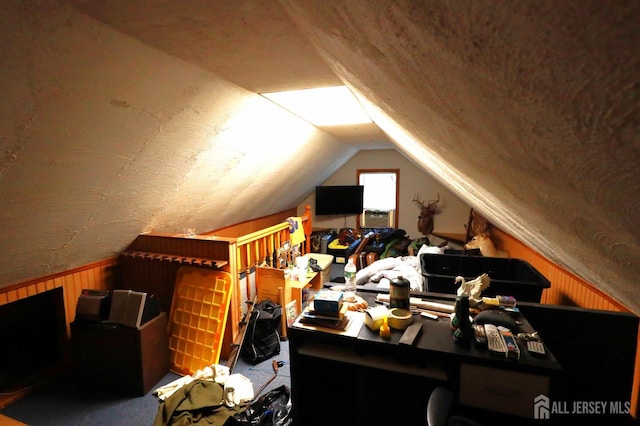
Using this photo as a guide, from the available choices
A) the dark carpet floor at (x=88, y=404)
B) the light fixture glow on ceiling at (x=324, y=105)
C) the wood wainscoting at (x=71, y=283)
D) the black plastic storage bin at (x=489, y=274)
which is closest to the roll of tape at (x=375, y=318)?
the black plastic storage bin at (x=489, y=274)

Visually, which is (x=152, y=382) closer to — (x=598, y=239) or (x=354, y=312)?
(x=354, y=312)

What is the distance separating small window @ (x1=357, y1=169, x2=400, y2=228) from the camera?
6109 millimetres

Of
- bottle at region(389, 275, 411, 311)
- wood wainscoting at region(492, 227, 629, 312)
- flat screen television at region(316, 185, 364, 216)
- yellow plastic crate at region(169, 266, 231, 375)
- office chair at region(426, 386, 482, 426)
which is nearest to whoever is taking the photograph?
office chair at region(426, 386, 482, 426)

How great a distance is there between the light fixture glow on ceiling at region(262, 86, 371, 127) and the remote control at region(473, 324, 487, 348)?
1737mm

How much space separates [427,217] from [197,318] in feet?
14.4

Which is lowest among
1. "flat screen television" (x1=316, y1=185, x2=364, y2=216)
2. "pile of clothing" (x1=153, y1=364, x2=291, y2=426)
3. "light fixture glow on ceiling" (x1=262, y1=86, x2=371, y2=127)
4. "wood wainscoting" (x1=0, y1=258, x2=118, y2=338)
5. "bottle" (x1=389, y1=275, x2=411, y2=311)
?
"pile of clothing" (x1=153, y1=364, x2=291, y2=426)

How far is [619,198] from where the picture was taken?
0.39 metres

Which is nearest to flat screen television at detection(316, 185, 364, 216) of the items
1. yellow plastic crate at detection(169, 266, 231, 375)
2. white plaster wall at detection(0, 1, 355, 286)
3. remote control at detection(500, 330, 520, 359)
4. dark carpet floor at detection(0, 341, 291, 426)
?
white plaster wall at detection(0, 1, 355, 286)

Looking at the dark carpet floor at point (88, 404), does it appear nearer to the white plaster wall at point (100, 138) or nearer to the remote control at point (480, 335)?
the white plaster wall at point (100, 138)

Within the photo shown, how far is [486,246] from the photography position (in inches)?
155

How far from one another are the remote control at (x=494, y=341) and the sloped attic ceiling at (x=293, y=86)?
46 cm

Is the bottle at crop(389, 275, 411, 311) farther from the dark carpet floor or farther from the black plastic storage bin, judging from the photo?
the dark carpet floor

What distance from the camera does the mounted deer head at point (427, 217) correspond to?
5797 mm

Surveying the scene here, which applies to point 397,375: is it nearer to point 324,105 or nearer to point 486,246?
point 324,105
